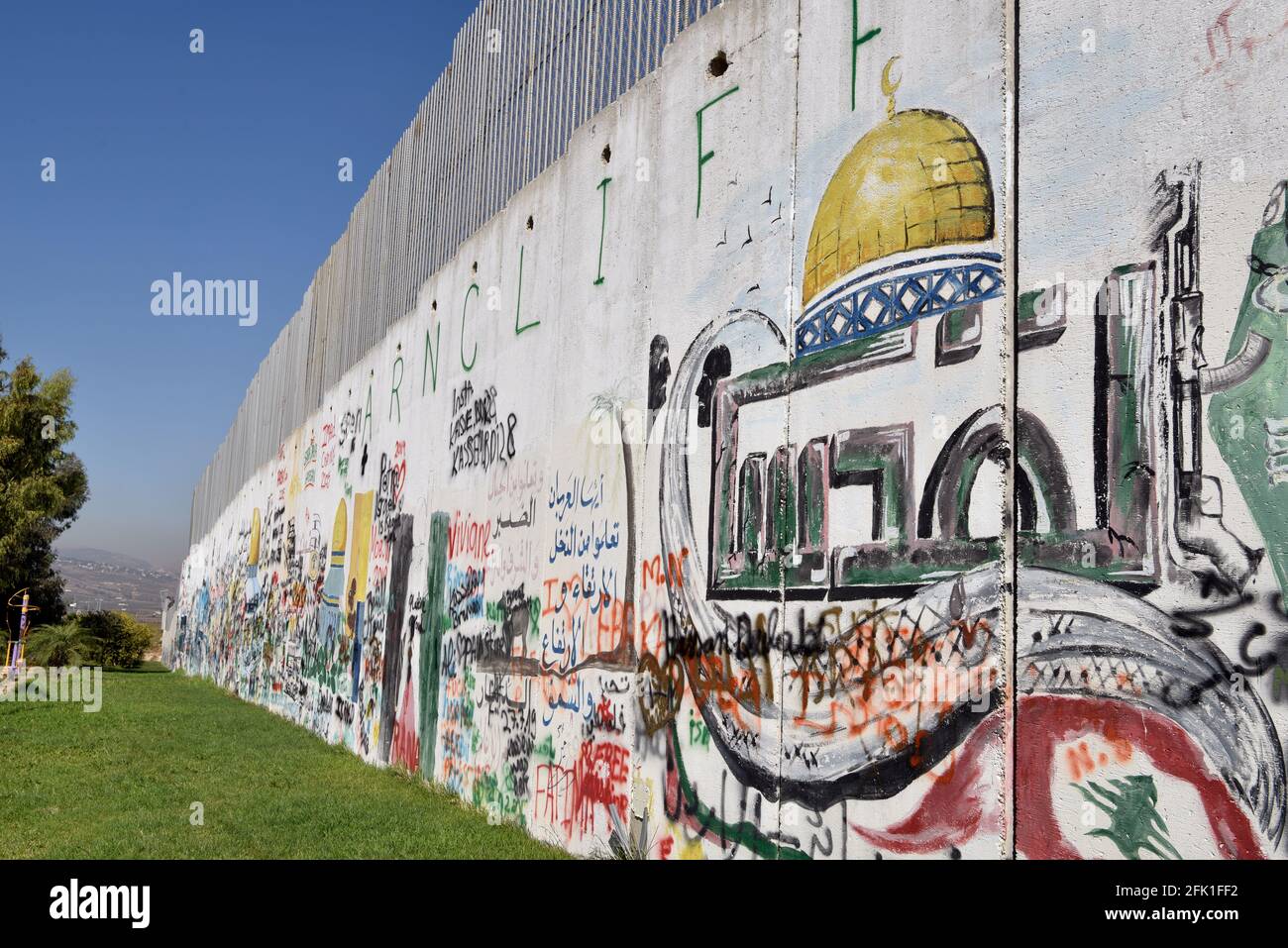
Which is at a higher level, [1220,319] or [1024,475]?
[1220,319]

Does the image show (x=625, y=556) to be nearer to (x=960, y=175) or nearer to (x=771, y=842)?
(x=771, y=842)

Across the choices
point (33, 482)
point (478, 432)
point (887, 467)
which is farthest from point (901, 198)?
point (33, 482)

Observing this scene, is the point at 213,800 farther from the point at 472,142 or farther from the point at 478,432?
the point at 472,142

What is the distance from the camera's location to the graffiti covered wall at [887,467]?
2.85m

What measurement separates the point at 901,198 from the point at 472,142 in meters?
6.47

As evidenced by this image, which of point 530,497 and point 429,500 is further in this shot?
point 429,500

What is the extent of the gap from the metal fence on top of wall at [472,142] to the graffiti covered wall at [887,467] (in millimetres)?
442

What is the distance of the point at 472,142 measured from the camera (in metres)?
9.63

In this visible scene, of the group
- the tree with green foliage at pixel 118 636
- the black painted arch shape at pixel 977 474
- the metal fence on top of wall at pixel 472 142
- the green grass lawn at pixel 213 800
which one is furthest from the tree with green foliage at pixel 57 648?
the black painted arch shape at pixel 977 474
